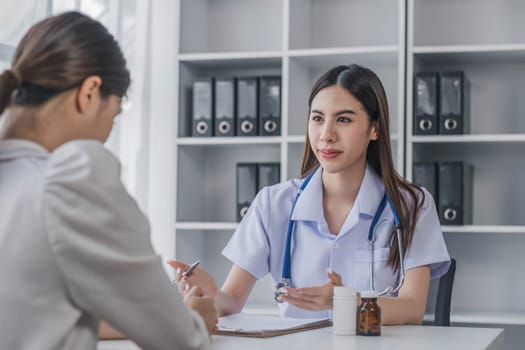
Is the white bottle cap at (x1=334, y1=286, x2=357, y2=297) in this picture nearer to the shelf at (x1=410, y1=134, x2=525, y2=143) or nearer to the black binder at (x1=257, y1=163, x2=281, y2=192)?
the shelf at (x1=410, y1=134, x2=525, y2=143)

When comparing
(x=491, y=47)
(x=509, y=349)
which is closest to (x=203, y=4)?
(x=491, y=47)

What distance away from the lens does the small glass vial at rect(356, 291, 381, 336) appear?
74.7 inches

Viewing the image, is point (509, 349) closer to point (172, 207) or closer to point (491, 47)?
point (491, 47)

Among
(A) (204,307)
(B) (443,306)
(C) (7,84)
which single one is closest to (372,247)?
(B) (443,306)

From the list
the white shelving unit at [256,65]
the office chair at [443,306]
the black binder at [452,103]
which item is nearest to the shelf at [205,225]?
the white shelving unit at [256,65]

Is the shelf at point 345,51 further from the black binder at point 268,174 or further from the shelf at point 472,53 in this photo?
the black binder at point 268,174

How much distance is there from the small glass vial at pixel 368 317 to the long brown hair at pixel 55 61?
87cm

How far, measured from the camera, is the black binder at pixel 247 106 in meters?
3.65

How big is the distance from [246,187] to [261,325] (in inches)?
67.6

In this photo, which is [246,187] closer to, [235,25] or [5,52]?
[235,25]

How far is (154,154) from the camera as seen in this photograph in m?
3.79

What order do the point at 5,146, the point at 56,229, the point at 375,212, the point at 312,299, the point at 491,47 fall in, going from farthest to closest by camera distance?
the point at 491,47, the point at 375,212, the point at 312,299, the point at 5,146, the point at 56,229

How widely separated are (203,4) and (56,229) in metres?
3.05

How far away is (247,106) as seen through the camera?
3.65m
